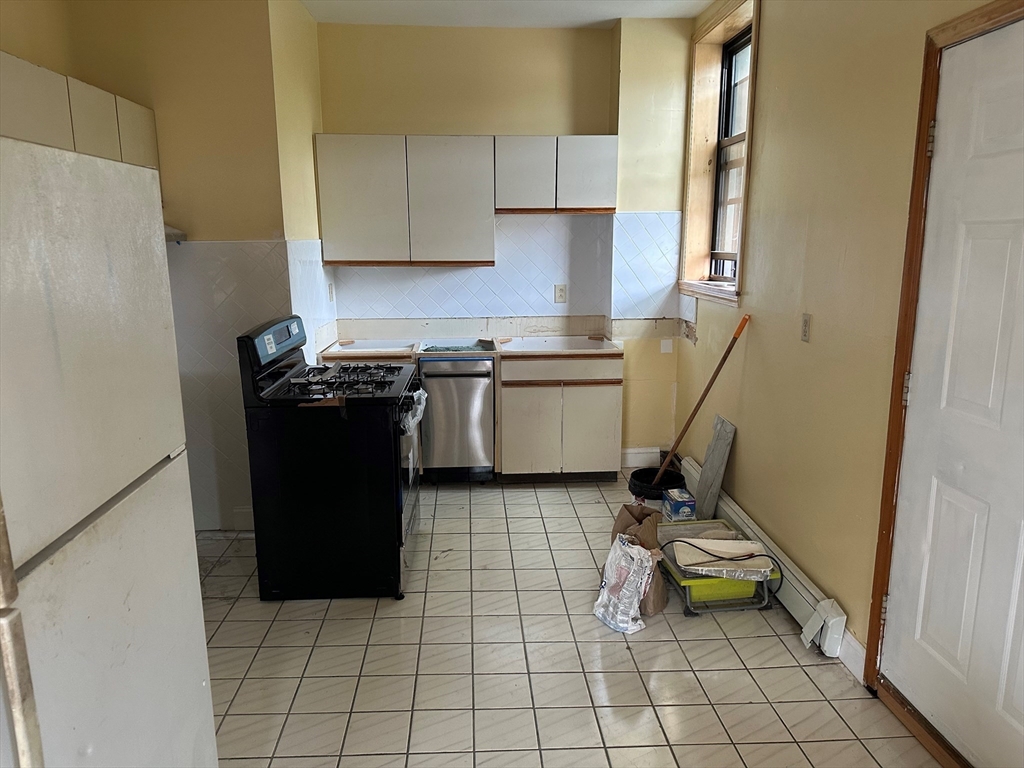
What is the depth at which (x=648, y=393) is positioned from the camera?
436 centimetres

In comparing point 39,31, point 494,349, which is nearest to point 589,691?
point 494,349

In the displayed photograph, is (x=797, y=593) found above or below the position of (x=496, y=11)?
below

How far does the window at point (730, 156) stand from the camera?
3713mm

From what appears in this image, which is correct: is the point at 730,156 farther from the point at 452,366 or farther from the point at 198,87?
the point at 198,87

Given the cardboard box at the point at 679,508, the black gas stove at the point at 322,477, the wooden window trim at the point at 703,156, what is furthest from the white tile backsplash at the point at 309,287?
the wooden window trim at the point at 703,156

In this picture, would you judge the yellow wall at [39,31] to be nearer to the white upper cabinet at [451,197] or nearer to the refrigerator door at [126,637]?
the white upper cabinet at [451,197]

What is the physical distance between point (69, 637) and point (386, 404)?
1.80m

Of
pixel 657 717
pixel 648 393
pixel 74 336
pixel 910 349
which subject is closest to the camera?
pixel 74 336

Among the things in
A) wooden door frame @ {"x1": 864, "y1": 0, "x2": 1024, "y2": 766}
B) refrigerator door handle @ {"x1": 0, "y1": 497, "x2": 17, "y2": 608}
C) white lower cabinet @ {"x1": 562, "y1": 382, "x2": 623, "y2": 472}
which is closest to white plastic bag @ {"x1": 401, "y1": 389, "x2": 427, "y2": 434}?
white lower cabinet @ {"x1": 562, "y1": 382, "x2": 623, "y2": 472}

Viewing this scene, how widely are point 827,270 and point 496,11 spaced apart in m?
2.43

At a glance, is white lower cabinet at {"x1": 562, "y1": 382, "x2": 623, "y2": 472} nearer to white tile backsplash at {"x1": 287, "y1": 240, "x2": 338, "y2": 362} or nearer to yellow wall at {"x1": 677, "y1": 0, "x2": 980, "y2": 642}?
yellow wall at {"x1": 677, "y1": 0, "x2": 980, "y2": 642}

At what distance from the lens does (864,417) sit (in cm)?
223

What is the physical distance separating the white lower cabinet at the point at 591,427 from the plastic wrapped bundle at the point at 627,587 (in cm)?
142

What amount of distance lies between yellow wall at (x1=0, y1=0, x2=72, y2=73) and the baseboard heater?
3.54 meters
